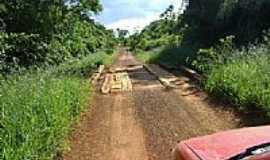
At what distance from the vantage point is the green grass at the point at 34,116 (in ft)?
24.3

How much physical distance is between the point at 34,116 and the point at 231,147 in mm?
5867

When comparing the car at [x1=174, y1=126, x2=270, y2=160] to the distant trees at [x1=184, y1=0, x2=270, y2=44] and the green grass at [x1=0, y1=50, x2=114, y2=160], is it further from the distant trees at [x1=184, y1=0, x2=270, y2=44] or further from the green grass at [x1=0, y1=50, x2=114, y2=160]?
the distant trees at [x1=184, y1=0, x2=270, y2=44]

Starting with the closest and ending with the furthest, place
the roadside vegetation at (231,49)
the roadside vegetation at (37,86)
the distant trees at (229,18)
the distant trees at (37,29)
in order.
Result: 1. the roadside vegetation at (37,86)
2. the roadside vegetation at (231,49)
3. the distant trees at (37,29)
4. the distant trees at (229,18)

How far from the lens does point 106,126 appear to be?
10.9 m

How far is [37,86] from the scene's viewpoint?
1044 cm

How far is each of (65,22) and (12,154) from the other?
1593 centimetres

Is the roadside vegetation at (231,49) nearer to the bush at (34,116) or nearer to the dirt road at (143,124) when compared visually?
the dirt road at (143,124)

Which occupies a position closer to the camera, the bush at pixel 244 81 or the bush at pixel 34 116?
the bush at pixel 34 116

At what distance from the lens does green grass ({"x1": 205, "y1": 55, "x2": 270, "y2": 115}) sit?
35.4ft

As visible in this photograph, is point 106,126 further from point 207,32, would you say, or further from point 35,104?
point 207,32

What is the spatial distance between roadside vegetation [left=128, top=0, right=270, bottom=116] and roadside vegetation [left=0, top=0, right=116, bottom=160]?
3.53 meters

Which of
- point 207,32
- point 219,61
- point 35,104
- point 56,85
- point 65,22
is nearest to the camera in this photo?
point 35,104

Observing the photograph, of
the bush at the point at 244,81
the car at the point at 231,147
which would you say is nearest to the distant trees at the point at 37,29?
the bush at the point at 244,81

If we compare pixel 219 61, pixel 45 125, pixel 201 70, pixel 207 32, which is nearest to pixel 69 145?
pixel 45 125
